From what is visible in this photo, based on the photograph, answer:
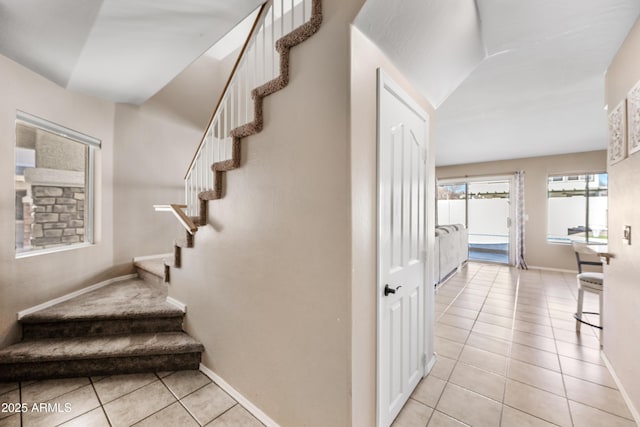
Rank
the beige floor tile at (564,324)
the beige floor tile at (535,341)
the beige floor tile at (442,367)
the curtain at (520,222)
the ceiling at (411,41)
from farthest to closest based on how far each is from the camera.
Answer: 1. the curtain at (520,222)
2. the beige floor tile at (564,324)
3. the beige floor tile at (535,341)
4. the beige floor tile at (442,367)
5. the ceiling at (411,41)

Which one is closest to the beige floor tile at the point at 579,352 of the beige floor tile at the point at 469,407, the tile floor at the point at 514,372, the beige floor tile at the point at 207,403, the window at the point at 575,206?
the tile floor at the point at 514,372

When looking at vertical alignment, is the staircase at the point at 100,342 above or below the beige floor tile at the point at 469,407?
above

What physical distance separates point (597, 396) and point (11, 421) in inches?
154

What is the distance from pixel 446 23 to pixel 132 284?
3.95m

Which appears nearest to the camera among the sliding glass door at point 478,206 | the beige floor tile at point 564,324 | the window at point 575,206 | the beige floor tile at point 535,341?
the beige floor tile at point 535,341

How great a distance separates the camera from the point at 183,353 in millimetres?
2072

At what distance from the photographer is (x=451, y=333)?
8.85 feet

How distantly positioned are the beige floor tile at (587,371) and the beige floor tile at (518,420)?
29.8 inches

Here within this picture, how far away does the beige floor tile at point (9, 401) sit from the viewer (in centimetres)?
162

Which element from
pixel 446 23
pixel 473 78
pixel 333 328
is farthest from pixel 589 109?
pixel 333 328

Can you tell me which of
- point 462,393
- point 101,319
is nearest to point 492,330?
point 462,393

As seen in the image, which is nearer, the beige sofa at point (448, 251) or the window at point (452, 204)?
the beige sofa at point (448, 251)

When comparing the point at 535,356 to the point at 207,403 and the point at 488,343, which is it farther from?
the point at 207,403

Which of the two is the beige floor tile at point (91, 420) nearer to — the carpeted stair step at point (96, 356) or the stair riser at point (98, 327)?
the carpeted stair step at point (96, 356)
